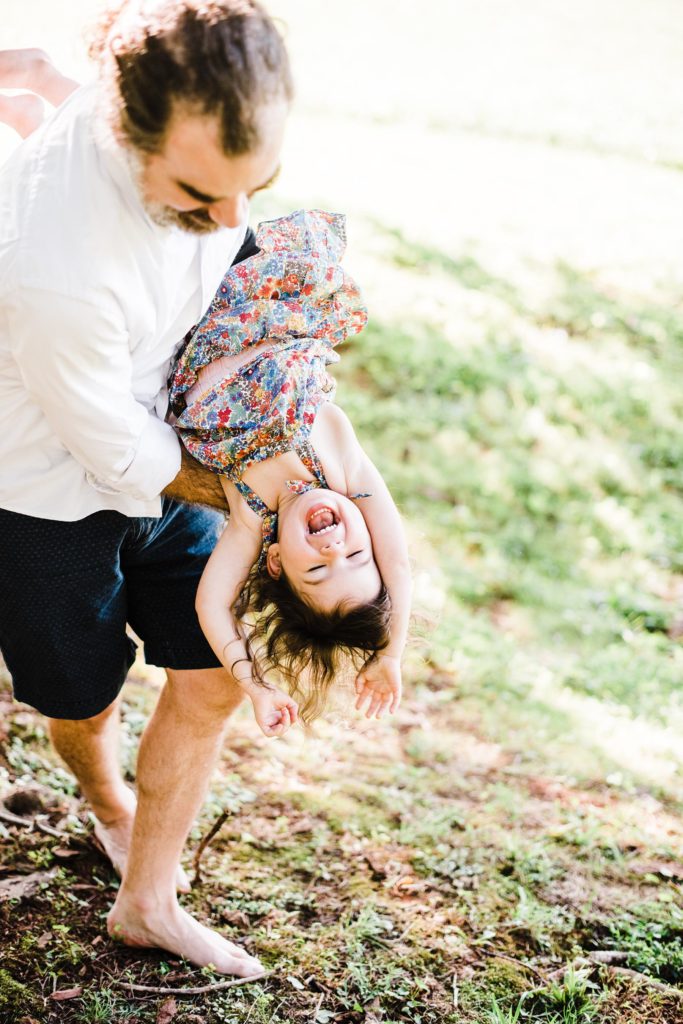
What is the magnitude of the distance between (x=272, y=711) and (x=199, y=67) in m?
1.21

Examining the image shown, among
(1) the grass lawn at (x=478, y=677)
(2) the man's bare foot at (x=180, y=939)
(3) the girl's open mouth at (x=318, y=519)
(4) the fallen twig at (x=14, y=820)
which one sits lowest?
(1) the grass lawn at (x=478, y=677)

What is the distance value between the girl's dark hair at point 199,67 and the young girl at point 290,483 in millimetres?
594

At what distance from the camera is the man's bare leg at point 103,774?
249 cm

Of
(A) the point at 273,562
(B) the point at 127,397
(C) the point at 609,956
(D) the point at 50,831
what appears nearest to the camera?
(B) the point at 127,397

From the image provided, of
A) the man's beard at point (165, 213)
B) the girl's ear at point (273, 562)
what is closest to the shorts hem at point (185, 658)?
the girl's ear at point (273, 562)

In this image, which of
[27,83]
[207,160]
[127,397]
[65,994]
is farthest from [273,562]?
[27,83]

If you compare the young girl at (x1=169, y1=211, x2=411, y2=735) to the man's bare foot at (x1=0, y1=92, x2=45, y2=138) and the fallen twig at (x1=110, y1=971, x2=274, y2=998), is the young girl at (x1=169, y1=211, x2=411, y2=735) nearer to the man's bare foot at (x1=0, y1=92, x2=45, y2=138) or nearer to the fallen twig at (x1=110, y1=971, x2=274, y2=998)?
the man's bare foot at (x1=0, y1=92, x2=45, y2=138)

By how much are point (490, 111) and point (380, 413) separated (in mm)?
5921

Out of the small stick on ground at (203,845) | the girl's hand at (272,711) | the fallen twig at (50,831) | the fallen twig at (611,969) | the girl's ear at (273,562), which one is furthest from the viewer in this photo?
the fallen twig at (50,831)

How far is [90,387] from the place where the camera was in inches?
72.7

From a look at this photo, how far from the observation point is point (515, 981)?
2.40 meters

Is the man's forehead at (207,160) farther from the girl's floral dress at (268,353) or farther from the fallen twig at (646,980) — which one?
the fallen twig at (646,980)

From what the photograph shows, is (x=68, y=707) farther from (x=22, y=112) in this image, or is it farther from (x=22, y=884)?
(x=22, y=112)

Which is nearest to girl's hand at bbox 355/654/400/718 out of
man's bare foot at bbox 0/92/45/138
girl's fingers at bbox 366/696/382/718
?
girl's fingers at bbox 366/696/382/718
